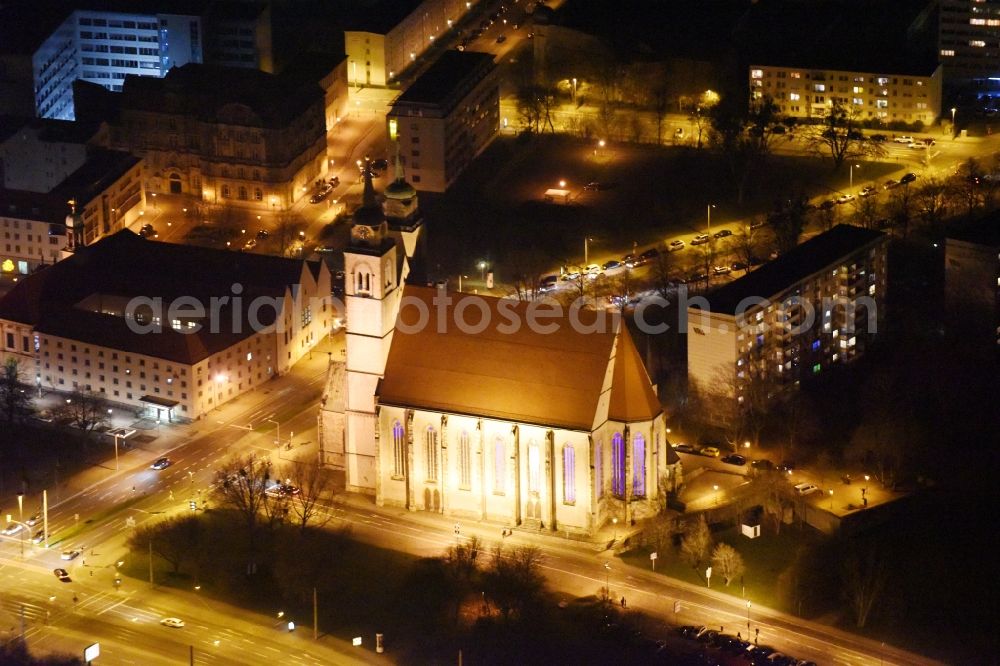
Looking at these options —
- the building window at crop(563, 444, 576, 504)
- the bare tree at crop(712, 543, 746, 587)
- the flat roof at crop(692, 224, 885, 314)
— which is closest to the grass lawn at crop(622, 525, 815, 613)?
the bare tree at crop(712, 543, 746, 587)

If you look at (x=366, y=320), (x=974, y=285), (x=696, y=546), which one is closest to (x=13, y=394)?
(x=366, y=320)

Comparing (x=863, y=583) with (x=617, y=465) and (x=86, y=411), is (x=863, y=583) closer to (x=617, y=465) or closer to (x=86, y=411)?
(x=617, y=465)

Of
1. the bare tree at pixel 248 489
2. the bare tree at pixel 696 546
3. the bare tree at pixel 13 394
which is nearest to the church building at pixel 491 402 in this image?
the bare tree at pixel 696 546

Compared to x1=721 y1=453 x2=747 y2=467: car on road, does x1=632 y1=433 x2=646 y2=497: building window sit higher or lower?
higher

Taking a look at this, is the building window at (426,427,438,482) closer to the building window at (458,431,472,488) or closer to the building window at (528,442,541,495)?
the building window at (458,431,472,488)

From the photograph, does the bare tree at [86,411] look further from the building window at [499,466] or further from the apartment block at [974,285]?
the apartment block at [974,285]
